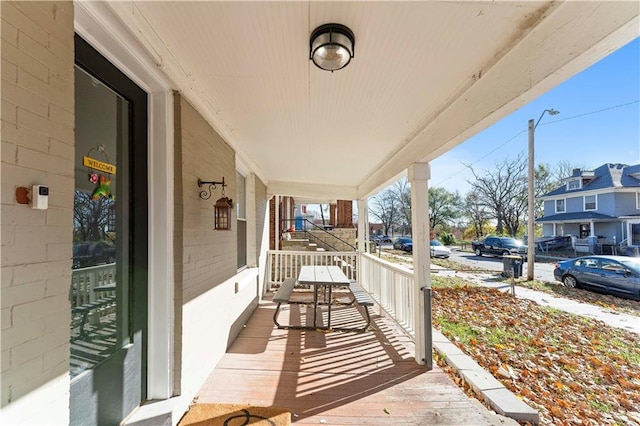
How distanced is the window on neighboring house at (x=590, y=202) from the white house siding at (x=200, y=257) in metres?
27.6

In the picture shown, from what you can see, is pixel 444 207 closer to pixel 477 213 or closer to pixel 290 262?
pixel 477 213

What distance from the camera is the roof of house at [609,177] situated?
20.9 m

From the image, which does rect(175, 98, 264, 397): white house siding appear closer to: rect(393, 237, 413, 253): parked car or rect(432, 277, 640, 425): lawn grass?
rect(432, 277, 640, 425): lawn grass

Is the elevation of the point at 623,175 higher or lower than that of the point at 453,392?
higher

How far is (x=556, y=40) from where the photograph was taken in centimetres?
158

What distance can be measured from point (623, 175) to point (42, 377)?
30.3 m

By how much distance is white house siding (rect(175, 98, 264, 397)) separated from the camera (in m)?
2.37

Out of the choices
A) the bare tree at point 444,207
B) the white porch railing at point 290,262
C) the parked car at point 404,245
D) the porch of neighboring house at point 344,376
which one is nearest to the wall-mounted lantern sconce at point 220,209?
the porch of neighboring house at point 344,376

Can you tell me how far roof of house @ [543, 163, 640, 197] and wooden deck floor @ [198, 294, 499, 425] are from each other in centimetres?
2587

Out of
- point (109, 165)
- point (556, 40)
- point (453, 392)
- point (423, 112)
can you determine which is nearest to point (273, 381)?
point (453, 392)

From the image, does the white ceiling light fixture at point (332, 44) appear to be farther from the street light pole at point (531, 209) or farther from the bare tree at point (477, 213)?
the bare tree at point (477, 213)

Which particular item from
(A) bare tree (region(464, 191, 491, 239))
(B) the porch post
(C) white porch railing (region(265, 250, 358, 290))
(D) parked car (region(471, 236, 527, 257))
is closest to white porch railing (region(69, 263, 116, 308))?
(B) the porch post

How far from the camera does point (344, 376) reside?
3074 mm

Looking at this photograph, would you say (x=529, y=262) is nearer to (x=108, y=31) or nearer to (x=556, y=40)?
(x=556, y=40)
